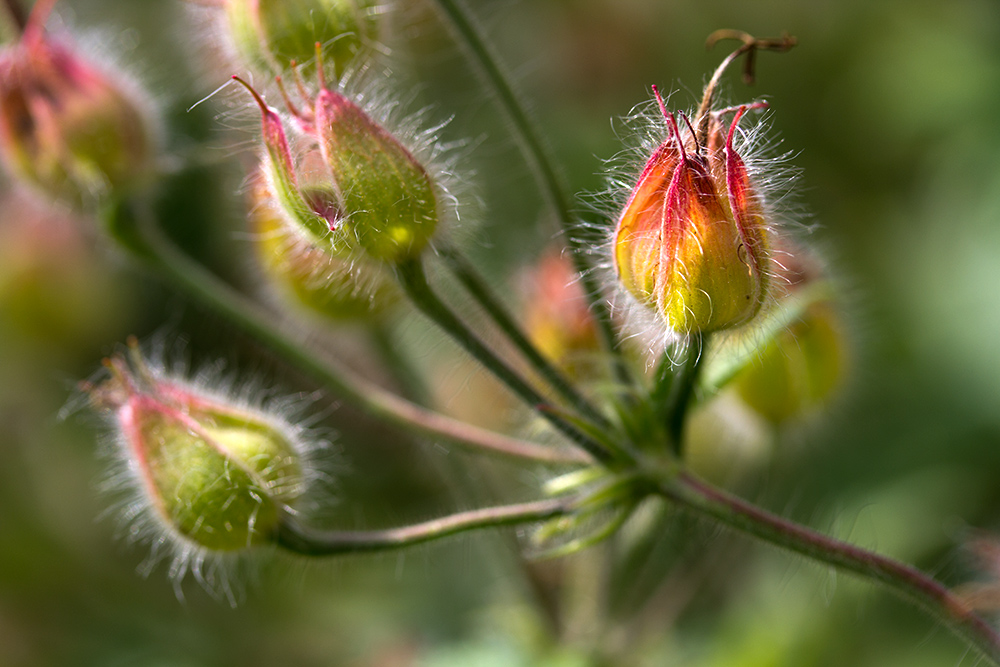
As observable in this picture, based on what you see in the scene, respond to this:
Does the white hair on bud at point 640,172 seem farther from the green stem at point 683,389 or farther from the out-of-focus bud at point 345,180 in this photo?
the out-of-focus bud at point 345,180

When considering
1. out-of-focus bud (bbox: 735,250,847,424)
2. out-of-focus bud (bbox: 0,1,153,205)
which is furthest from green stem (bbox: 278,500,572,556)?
out-of-focus bud (bbox: 0,1,153,205)

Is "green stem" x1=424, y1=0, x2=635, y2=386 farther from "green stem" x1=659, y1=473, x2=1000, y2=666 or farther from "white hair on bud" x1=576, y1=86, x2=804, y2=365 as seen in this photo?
"green stem" x1=659, y1=473, x2=1000, y2=666

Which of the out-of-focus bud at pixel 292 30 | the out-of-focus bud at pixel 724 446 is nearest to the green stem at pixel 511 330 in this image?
the out-of-focus bud at pixel 292 30

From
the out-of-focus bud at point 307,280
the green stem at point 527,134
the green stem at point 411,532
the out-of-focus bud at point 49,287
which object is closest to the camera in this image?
the green stem at point 411,532

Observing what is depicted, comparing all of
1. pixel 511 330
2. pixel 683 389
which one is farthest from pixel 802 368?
pixel 511 330

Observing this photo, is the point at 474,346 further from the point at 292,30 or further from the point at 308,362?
the point at 292,30

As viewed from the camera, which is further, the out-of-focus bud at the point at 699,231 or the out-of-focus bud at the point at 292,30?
the out-of-focus bud at the point at 292,30
